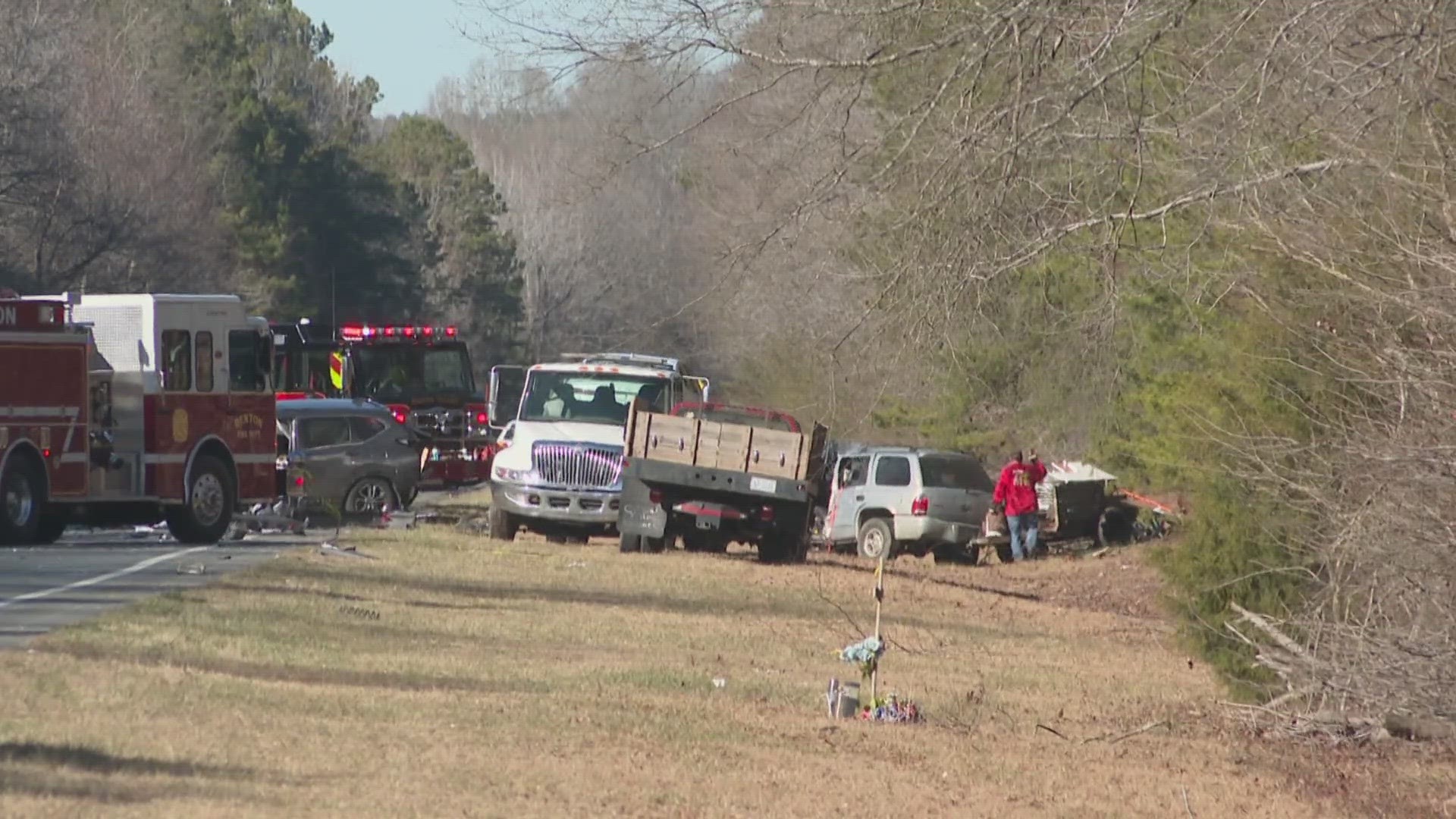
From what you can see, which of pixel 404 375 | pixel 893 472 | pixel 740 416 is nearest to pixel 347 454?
pixel 740 416

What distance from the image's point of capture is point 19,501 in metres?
21.2

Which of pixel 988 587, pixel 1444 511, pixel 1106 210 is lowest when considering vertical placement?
pixel 988 587

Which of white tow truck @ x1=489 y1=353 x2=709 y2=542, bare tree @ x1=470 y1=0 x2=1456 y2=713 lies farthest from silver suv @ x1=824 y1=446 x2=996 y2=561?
bare tree @ x1=470 y1=0 x2=1456 y2=713

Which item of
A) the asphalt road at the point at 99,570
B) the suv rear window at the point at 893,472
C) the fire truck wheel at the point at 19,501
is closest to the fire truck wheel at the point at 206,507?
the asphalt road at the point at 99,570

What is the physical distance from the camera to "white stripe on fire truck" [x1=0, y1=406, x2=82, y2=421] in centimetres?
2108

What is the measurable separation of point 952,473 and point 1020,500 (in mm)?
1153

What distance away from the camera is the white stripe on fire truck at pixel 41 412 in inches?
830

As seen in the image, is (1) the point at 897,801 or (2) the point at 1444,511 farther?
(2) the point at 1444,511

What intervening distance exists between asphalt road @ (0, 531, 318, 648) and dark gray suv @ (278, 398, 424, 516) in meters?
3.57

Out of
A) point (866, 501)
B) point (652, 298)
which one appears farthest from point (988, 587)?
point (652, 298)

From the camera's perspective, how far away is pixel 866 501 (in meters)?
31.5

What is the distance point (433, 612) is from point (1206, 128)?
6952 mm

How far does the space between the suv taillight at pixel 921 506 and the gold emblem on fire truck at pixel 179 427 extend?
37.9 ft

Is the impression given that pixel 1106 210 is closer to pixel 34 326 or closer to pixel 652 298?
pixel 34 326
